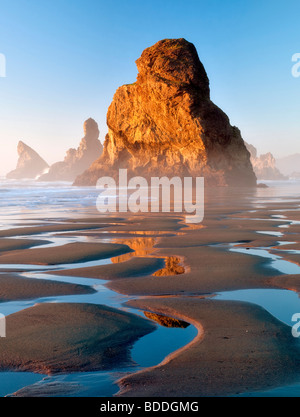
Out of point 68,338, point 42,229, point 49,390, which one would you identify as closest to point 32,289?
point 68,338

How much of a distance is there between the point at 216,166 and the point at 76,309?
192 ft

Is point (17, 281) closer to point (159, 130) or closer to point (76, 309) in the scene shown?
point (76, 309)

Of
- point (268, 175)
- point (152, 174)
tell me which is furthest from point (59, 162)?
point (152, 174)

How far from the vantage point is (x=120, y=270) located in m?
5.54

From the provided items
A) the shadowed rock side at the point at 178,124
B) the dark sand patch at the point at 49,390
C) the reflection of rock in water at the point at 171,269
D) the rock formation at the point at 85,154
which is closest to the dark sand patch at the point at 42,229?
the reflection of rock in water at the point at 171,269

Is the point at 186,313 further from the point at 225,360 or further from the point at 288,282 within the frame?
the point at 288,282

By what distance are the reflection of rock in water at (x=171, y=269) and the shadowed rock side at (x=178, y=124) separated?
5267 centimetres

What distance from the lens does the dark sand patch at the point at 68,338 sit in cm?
270

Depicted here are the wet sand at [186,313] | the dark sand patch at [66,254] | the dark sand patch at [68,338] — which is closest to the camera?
the wet sand at [186,313]

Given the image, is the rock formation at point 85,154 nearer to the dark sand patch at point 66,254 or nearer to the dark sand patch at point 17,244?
the dark sand patch at point 17,244

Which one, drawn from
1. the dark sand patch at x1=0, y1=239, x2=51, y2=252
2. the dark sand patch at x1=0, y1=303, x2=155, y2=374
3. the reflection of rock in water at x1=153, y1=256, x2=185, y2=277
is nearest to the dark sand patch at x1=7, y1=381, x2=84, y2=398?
the dark sand patch at x1=0, y1=303, x2=155, y2=374

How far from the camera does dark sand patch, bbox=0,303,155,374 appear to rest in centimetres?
270

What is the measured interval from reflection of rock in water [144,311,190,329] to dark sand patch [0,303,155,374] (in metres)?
0.14

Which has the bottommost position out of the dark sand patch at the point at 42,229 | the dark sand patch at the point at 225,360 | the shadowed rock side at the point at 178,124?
the dark sand patch at the point at 225,360
